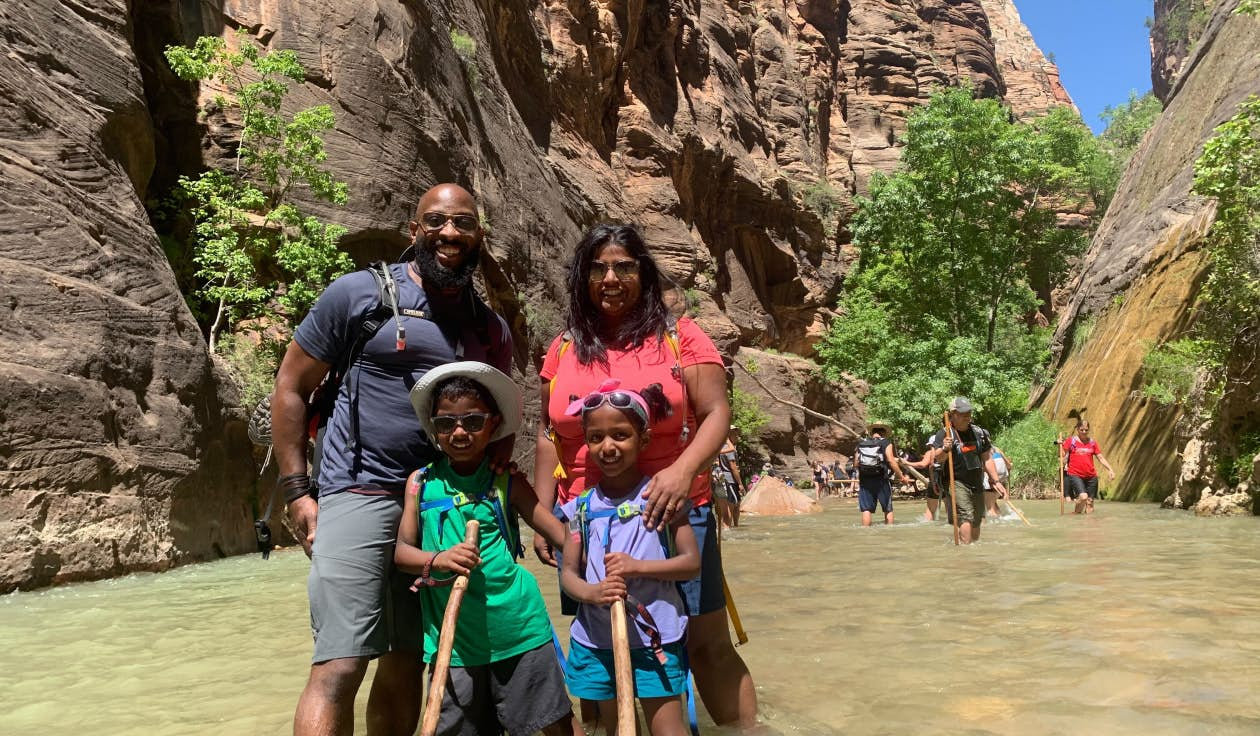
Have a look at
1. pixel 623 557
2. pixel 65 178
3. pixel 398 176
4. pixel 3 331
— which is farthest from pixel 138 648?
pixel 398 176

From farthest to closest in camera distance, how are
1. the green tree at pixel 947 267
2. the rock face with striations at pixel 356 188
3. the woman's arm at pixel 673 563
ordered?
the green tree at pixel 947 267 < the rock face with striations at pixel 356 188 < the woman's arm at pixel 673 563

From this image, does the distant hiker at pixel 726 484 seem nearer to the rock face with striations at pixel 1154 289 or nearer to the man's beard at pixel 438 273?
the rock face with striations at pixel 1154 289

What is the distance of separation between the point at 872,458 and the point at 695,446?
11431mm

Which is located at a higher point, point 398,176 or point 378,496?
point 398,176

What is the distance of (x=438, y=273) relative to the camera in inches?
136

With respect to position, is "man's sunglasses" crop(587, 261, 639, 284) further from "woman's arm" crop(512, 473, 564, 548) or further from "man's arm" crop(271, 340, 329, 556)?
"man's arm" crop(271, 340, 329, 556)

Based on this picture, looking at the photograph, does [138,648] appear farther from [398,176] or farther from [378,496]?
[398,176]

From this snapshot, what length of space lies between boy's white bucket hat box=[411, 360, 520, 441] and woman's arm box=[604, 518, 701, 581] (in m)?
0.73

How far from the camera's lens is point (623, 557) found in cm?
276

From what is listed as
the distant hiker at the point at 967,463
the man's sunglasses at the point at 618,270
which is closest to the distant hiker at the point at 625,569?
the man's sunglasses at the point at 618,270

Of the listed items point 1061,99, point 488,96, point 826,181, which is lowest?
point 488,96

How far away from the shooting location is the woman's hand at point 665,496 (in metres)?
2.89

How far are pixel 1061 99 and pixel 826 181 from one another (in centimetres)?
6146

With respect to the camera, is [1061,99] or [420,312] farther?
[1061,99]
